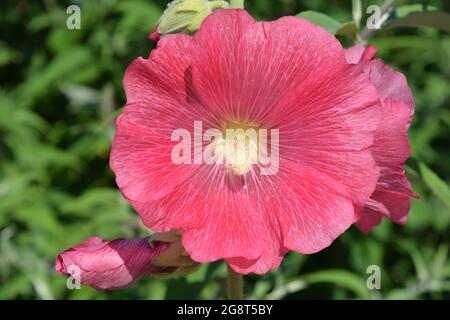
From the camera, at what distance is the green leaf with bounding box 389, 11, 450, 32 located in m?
1.39

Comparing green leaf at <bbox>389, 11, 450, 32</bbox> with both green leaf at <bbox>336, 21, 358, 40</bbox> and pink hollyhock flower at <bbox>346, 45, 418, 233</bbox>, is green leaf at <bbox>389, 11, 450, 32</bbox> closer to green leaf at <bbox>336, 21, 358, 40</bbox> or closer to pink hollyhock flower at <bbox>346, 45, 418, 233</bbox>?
green leaf at <bbox>336, 21, 358, 40</bbox>

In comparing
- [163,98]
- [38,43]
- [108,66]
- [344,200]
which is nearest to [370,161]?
[344,200]

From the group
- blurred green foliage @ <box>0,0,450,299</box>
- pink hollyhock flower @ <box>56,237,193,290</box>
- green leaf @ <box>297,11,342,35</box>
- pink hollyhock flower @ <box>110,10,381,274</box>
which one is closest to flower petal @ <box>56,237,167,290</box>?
pink hollyhock flower @ <box>56,237,193,290</box>

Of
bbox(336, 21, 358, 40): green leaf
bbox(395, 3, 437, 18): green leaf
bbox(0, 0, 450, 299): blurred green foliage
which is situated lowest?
bbox(0, 0, 450, 299): blurred green foliage

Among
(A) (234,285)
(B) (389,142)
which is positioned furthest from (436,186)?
(A) (234,285)

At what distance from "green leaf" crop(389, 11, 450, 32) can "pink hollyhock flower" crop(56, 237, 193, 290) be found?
67 centimetres

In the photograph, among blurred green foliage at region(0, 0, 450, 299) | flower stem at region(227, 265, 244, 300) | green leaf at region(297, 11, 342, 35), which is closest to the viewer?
flower stem at region(227, 265, 244, 300)

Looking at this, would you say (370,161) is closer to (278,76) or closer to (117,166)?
(278,76)

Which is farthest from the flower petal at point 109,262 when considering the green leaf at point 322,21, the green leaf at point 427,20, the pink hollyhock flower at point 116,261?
the green leaf at point 427,20

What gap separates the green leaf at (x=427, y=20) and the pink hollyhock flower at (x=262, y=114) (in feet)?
1.52

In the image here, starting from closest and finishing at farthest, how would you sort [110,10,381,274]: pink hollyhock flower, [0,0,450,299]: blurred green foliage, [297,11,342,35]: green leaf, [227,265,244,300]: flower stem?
1. [110,10,381,274]: pink hollyhock flower
2. [227,265,244,300]: flower stem
3. [297,11,342,35]: green leaf
4. [0,0,450,299]: blurred green foliage

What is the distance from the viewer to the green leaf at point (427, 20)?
4.58 feet

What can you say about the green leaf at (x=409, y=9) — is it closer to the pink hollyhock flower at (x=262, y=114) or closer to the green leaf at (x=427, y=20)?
the green leaf at (x=427, y=20)
